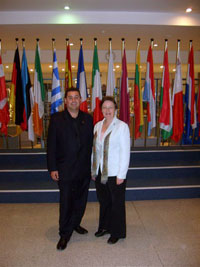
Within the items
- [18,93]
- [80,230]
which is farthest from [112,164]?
[18,93]

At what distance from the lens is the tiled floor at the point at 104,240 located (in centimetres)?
193

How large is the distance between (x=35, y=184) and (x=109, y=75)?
8.01 feet

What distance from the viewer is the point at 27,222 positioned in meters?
2.63

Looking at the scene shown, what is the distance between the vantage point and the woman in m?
1.99

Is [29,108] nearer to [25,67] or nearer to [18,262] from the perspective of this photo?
[25,67]

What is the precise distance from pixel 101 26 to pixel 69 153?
3040 mm

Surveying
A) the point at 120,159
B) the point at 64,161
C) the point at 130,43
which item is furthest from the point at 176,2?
the point at 64,161

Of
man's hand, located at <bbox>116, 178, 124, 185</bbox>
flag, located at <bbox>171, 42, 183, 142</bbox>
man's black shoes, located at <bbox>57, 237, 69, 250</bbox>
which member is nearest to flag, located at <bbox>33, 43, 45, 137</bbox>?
man's black shoes, located at <bbox>57, 237, 69, 250</bbox>

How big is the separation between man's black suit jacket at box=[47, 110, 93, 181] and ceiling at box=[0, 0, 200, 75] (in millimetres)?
2419

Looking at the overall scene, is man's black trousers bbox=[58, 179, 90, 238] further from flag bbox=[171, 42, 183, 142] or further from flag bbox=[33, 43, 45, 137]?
flag bbox=[171, 42, 183, 142]

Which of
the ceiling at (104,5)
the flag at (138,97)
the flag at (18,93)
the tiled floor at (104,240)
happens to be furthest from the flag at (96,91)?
the tiled floor at (104,240)

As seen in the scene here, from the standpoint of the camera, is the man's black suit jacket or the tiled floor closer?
the tiled floor

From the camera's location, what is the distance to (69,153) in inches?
81.0

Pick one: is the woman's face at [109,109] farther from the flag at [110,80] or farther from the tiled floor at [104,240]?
the flag at [110,80]
